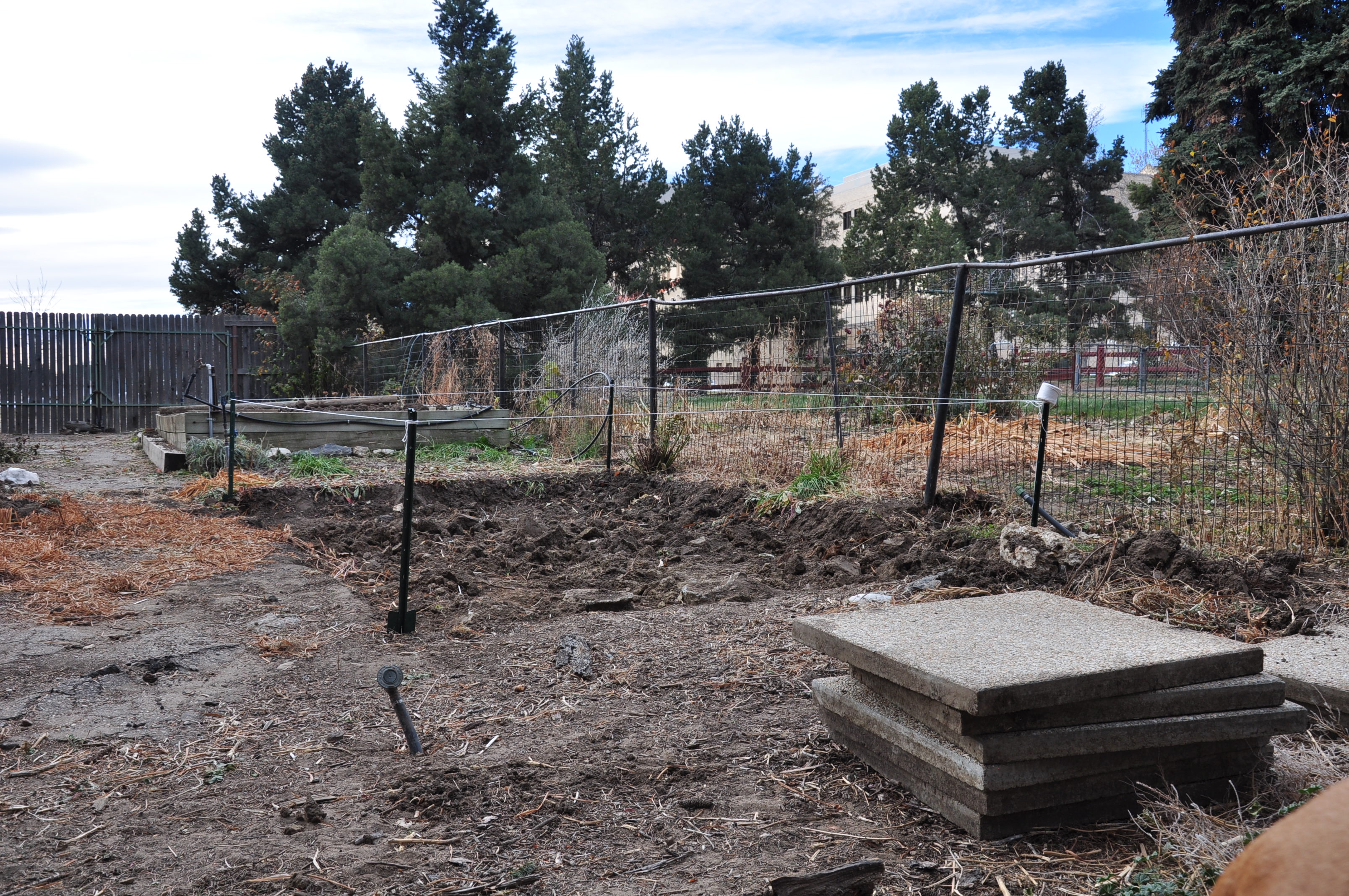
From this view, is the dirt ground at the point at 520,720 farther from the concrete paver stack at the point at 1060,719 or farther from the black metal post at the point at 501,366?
the black metal post at the point at 501,366

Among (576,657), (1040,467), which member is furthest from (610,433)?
(576,657)

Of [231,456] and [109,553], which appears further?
[231,456]

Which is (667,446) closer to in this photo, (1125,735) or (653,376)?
(653,376)

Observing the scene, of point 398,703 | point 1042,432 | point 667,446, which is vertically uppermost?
point 1042,432

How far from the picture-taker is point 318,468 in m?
8.54

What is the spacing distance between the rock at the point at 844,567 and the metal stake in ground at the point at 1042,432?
0.93 m

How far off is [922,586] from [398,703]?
2568mm

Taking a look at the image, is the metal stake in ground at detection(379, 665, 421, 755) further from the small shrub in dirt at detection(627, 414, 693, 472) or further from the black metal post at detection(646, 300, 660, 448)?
the black metal post at detection(646, 300, 660, 448)

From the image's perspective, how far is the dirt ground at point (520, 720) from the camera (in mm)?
2119

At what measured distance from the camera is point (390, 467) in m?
9.07

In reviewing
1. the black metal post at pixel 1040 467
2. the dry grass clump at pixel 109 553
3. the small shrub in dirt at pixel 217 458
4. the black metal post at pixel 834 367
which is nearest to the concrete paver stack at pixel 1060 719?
the black metal post at pixel 1040 467

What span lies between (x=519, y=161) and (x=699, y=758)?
65.1 feet

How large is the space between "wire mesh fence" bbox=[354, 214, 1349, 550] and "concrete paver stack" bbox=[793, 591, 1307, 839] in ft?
8.45

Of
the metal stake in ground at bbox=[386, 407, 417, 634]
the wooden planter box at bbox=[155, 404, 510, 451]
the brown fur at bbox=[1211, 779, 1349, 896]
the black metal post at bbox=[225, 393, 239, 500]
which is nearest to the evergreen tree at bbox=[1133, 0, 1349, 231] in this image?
the wooden planter box at bbox=[155, 404, 510, 451]
